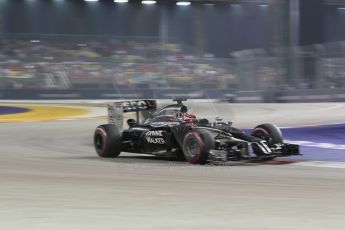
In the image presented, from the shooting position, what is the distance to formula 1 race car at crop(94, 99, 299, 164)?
8.35 metres

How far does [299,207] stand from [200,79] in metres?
28.5

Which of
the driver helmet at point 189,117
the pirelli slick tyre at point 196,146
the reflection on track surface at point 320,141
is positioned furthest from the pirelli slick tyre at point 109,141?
the reflection on track surface at point 320,141

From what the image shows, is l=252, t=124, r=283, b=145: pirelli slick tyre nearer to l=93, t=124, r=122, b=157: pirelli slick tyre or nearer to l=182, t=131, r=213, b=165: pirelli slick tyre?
l=182, t=131, r=213, b=165: pirelli slick tyre

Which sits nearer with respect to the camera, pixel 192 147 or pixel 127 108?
pixel 192 147

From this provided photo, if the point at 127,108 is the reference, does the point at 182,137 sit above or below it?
Answer: below

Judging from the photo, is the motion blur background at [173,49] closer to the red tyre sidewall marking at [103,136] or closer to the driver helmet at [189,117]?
the red tyre sidewall marking at [103,136]

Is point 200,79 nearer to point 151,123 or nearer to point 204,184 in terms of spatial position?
point 151,123

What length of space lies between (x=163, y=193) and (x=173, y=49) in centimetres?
3363

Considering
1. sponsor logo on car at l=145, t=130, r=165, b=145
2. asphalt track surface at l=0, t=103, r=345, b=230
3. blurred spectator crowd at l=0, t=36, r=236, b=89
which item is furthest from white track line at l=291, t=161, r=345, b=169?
blurred spectator crowd at l=0, t=36, r=236, b=89

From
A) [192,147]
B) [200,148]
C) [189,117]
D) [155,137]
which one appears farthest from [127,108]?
[200,148]

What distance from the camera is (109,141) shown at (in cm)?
956

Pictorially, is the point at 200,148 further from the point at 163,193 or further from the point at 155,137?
the point at 163,193

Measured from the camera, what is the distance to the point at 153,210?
509cm

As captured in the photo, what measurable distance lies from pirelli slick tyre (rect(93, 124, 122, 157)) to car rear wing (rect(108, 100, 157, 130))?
1.23ft
